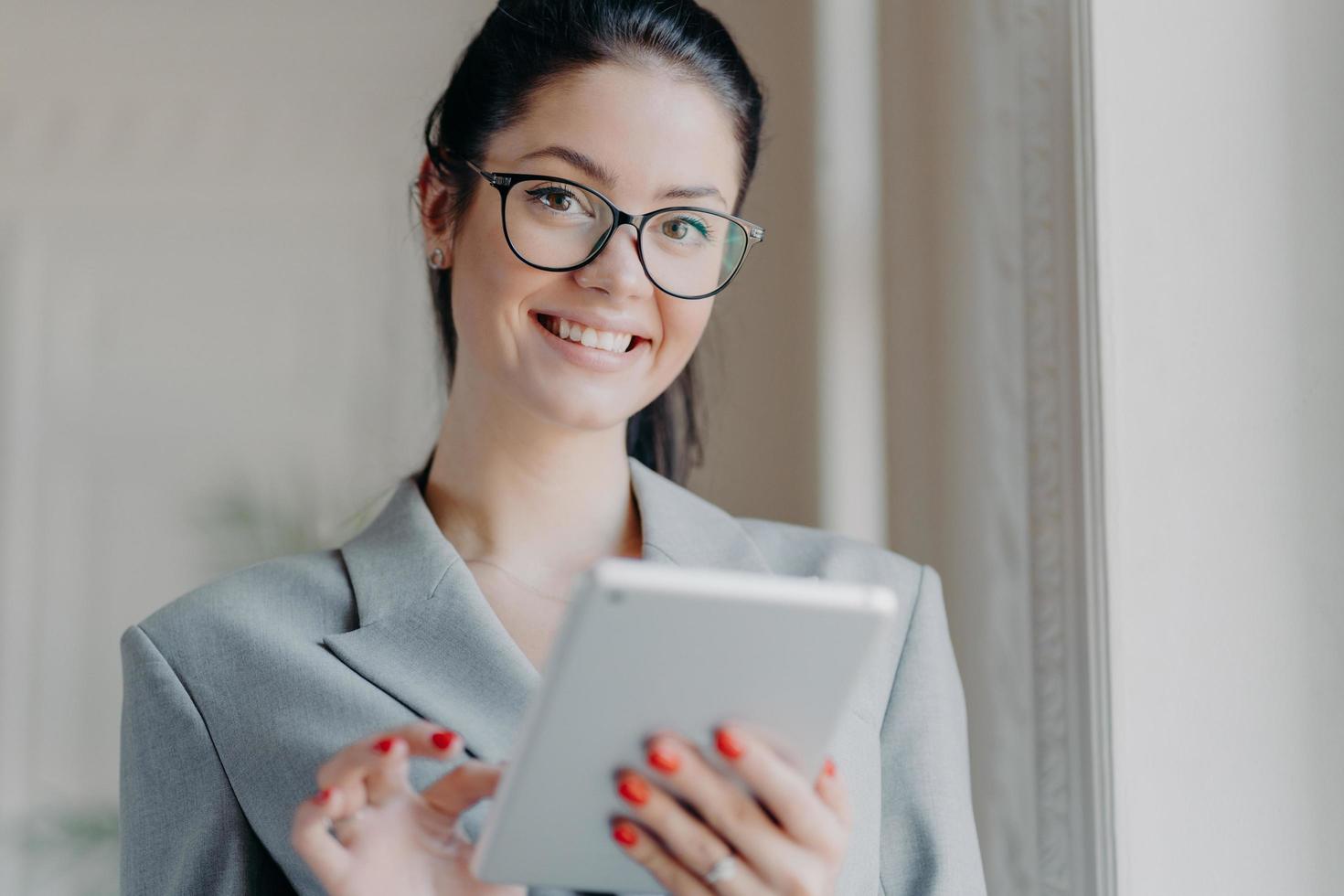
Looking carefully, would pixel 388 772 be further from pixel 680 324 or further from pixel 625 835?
pixel 680 324

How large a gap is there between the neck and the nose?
0.16 m

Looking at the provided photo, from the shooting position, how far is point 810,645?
75 centimetres

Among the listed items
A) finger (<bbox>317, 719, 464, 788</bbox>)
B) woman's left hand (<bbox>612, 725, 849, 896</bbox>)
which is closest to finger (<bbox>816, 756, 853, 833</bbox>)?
woman's left hand (<bbox>612, 725, 849, 896</bbox>)

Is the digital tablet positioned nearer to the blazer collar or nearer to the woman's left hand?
the woman's left hand

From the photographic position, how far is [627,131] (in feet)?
3.96

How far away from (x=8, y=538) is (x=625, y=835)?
2156mm

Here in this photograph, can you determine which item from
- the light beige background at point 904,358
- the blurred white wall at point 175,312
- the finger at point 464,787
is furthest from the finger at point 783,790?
the blurred white wall at point 175,312

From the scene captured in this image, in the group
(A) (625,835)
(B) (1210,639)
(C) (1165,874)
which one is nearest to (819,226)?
(B) (1210,639)

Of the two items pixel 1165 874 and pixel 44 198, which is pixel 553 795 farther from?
pixel 44 198

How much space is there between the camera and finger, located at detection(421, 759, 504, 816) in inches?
35.2

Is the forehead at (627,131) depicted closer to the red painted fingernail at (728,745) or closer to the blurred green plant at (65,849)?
the red painted fingernail at (728,745)

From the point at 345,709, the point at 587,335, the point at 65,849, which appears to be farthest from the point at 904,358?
the point at 65,849

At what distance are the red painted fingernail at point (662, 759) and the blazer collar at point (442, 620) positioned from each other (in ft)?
1.27

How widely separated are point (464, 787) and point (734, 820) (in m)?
A: 0.20
